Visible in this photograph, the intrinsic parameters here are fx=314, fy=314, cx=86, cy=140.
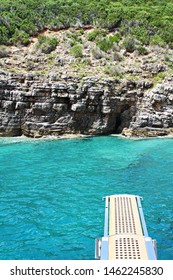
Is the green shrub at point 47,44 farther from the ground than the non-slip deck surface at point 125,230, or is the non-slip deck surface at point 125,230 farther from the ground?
the green shrub at point 47,44

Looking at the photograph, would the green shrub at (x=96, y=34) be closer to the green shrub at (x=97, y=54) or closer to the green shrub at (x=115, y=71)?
the green shrub at (x=97, y=54)

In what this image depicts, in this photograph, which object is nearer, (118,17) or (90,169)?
(90,169)

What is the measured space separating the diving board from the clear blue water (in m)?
2.88

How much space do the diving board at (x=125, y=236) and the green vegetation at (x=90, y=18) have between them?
33540 millimetres

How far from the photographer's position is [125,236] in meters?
5.57

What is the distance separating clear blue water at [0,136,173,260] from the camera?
→ 9859mm

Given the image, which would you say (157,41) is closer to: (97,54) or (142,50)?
(142,50)

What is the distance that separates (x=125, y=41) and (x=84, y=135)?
15087 mm

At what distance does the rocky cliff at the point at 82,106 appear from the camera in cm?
2939

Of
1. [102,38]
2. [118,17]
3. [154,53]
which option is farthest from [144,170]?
[118,17]

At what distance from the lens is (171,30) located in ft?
139

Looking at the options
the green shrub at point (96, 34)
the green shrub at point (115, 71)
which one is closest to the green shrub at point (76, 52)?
the green shrub at point (115, 71)

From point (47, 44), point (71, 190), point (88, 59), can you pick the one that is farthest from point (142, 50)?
point (71, 190)
